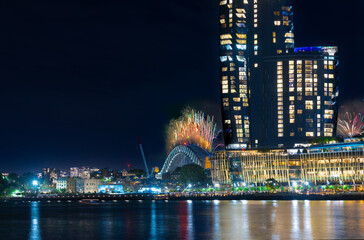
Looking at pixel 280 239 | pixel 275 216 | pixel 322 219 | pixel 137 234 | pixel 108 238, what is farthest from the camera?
pixel 275 216

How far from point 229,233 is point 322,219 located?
28.0 metres

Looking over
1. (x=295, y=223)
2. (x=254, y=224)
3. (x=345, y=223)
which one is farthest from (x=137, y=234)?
(x=345, y=223)

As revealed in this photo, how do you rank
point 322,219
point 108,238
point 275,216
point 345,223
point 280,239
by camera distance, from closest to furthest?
point 280,239
point 108,238
point 345,223
point 322,219
point 275,216

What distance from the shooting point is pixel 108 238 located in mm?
86062

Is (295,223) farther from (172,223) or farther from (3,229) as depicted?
(3,229)

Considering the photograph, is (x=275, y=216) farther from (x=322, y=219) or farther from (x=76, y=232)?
(x=76, y=232)

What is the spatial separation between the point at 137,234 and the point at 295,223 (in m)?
27.4

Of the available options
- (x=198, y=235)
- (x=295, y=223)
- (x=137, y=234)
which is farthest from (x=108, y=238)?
(x=295, y=223)

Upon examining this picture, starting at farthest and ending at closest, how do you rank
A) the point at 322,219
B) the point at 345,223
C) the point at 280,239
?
1. the point at 322,219
2. the point at 345,223
3. the point at 280,239

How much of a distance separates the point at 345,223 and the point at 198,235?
28.1 metres

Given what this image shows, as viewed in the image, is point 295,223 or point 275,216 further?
point 275,216

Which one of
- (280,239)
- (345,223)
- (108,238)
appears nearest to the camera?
(280,239)

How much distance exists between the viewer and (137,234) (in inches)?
3612

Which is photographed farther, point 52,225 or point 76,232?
point 52,225
